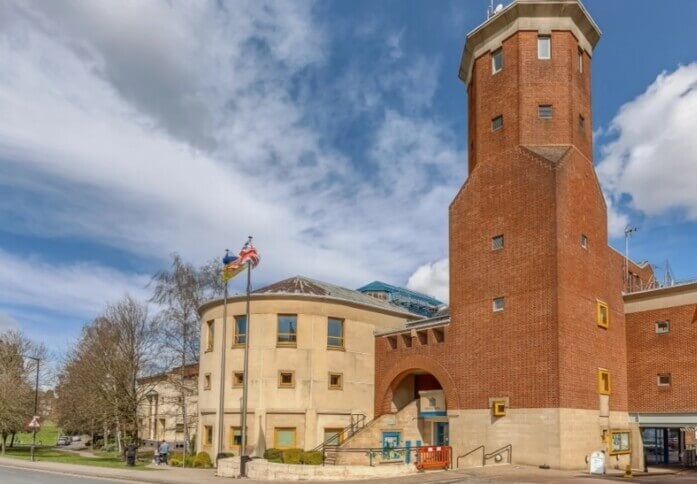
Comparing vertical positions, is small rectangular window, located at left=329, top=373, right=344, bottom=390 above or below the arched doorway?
above

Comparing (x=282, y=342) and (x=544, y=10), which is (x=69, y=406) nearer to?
(x=282, y=342)

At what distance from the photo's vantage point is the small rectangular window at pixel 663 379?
30.3 m

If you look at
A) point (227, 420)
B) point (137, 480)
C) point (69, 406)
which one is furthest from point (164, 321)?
point (137, 480)

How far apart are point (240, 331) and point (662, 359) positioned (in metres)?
21.5

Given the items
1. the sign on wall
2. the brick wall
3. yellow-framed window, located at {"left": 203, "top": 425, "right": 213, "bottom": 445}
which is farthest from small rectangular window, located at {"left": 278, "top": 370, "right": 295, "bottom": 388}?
the brick wall

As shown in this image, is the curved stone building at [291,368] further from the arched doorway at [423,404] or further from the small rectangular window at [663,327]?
the small rectangular window at [663,327]

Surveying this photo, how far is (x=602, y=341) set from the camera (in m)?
30.4

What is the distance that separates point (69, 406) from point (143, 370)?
1720 cm

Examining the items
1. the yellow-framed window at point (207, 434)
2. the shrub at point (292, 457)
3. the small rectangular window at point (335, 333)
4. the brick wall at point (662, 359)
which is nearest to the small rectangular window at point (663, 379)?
the brick wall at point (662, 359)

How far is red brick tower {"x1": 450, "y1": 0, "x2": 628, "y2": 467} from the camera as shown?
90.5 feet

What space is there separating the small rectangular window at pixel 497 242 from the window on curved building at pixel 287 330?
38.2ft

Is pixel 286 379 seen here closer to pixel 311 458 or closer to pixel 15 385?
pixel 311 458

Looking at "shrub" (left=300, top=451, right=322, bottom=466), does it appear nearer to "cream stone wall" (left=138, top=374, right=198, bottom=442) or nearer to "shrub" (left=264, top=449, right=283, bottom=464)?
"shrub" (left=264, top=449, right=283, bottom=464)

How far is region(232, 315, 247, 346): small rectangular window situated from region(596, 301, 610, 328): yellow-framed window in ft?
A: 59.9
